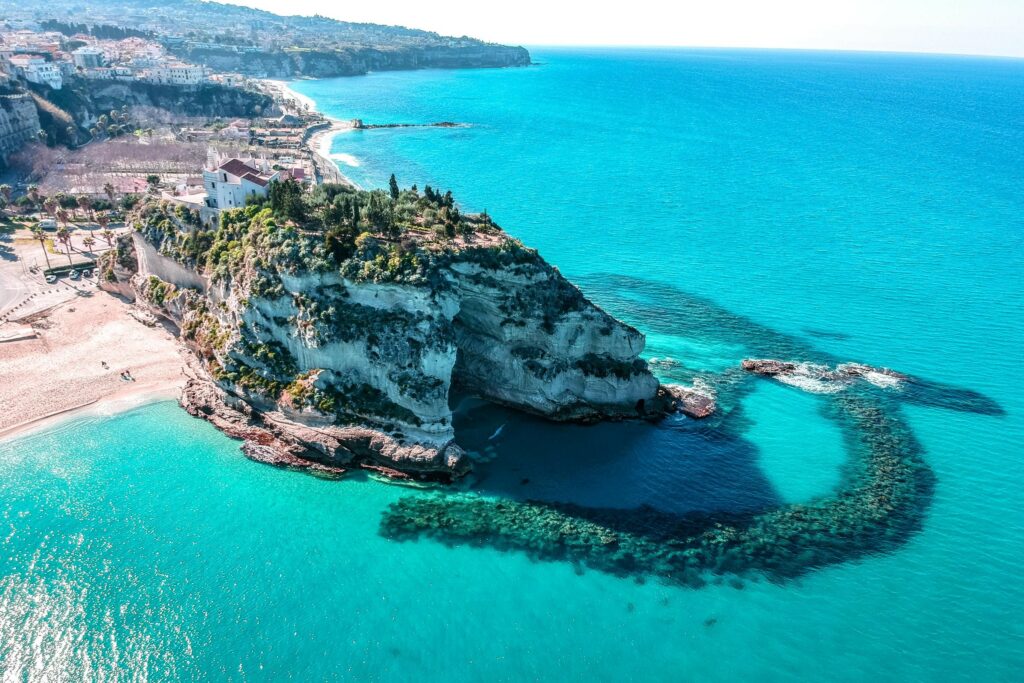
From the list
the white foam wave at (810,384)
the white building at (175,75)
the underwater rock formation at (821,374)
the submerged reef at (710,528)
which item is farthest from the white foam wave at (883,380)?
the white building at (175,75)

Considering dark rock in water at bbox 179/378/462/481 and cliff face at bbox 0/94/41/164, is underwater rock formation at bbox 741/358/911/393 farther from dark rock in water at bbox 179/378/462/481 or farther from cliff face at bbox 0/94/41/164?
cliff face at bbox 0/94/41/164

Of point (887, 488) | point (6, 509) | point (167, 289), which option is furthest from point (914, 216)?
point (6, 509)

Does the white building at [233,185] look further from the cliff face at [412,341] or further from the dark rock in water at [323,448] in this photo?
the dark rock in water at [323,448]

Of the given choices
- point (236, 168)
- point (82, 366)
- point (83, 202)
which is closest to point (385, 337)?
point (236, 168)

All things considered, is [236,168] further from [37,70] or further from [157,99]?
[157,99]

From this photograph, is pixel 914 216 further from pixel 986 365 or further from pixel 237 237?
pixel 237 237

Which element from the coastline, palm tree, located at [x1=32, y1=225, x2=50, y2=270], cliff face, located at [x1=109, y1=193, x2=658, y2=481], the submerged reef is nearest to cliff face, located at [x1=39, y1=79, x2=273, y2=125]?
the coastline
